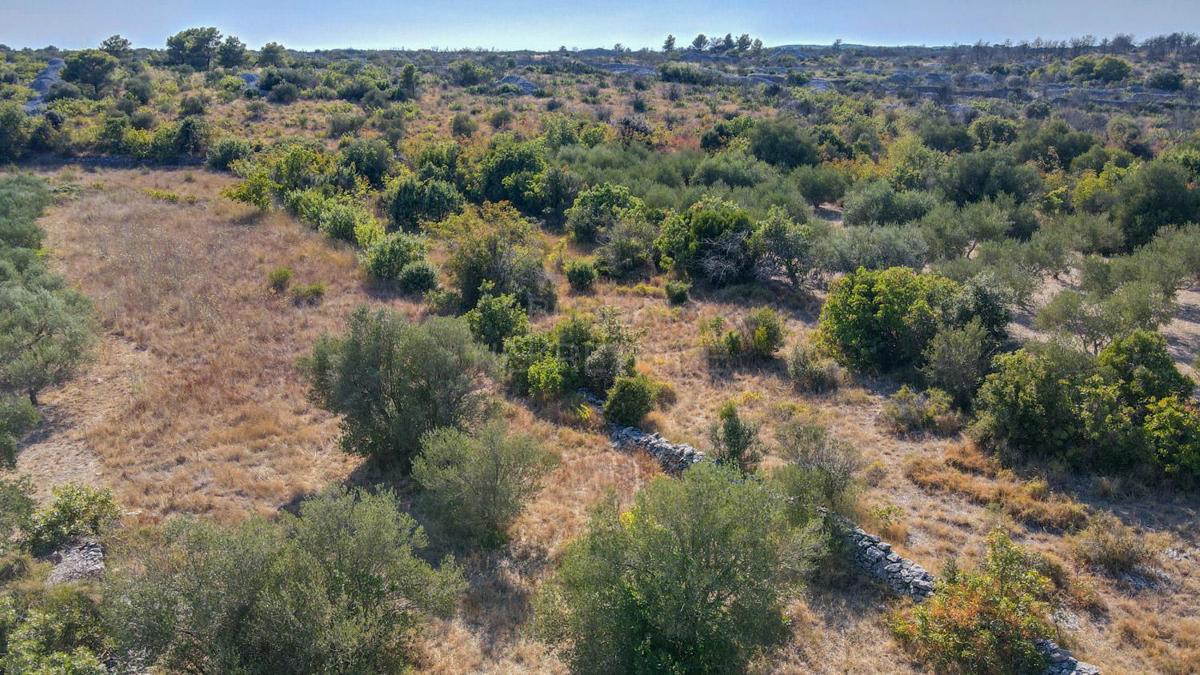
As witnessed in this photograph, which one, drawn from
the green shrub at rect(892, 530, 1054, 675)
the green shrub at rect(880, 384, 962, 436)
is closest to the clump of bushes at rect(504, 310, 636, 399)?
the green shrub at rect(880, 384, 962, 436)

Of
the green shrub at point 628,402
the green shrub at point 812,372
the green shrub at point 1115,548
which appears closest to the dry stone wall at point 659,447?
the green shrub at point 628,402

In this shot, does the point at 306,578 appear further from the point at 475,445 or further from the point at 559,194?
the point at 559,194

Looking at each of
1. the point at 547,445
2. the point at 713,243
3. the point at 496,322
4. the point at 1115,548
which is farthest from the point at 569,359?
the point at 1115,548

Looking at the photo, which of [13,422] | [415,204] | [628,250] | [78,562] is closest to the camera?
[78,562]

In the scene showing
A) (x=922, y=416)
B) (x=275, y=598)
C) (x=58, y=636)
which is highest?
(x=275, y=598)

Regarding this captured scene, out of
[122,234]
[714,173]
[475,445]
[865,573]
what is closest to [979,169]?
Answer: [714,173]

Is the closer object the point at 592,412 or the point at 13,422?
the point at 13,422

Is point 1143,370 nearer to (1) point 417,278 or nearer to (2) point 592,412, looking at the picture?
(2) point 592,412
